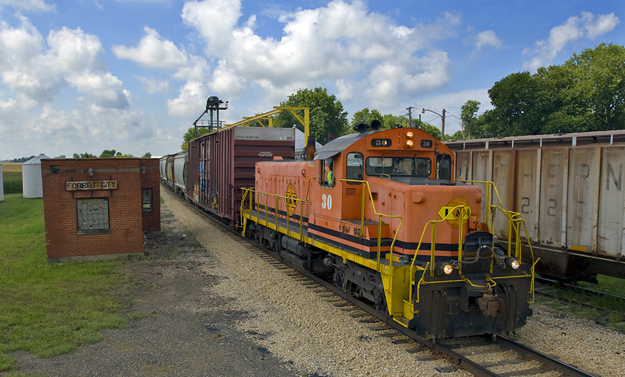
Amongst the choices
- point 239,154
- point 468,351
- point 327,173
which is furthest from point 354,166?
point 239,154

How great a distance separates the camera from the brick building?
1257cm

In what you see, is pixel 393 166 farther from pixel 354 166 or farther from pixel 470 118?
pixel 470 118

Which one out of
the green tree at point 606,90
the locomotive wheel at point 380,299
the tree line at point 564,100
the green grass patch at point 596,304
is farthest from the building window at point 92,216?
the green tree at point 606,90

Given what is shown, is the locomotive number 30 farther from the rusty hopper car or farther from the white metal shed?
the white metal shed

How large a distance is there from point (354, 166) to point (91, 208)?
30.3 ft

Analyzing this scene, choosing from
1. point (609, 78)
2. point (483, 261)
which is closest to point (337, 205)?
point (483, 261)

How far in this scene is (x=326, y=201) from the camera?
348 inches

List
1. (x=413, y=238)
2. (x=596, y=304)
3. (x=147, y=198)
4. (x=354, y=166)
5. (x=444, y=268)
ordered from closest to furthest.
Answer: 1. (x=444, y=268)
2. (x=413, y=238)
3. (x=354, y=166)
4. (x=596, y=304)
5. (x=147, y=198)

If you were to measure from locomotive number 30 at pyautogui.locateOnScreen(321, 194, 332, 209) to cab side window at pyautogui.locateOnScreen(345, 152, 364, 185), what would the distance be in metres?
0.81

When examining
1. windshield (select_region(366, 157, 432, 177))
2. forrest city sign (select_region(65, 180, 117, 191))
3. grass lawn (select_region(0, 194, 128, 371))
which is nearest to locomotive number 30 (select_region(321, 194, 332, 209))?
windshield (select_region(366, 157, 432, 177))

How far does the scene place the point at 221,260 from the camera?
13.2 m

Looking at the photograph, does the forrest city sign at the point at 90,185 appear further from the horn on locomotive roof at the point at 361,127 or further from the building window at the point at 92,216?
the horn on locomotive roof at the point at 361,127

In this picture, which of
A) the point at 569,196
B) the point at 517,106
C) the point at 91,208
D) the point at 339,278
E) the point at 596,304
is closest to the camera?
the point at 596,304

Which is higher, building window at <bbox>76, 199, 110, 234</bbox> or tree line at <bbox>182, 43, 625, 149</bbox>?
tree line at <bbox>182, 43, 625, 149</bbox>
